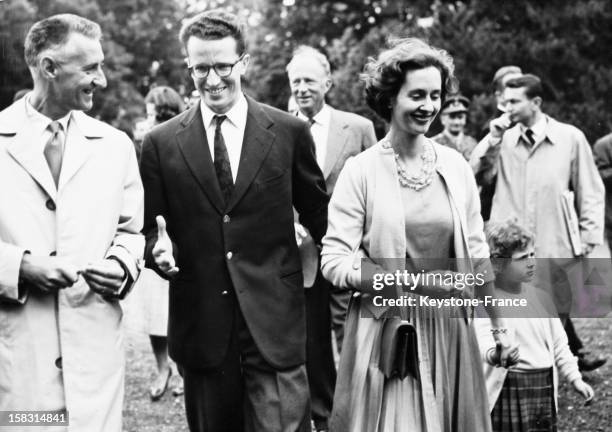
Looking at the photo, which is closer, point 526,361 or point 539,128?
point 526,361

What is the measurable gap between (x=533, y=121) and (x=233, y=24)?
343cm

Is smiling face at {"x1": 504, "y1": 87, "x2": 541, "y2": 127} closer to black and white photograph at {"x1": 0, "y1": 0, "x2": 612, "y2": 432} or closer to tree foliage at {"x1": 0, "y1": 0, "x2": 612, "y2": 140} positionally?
black and white photograph at {"x1": 0, "y1": 0, "x2": 612, "y2": 432}

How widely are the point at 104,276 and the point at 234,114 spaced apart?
47.6 inches

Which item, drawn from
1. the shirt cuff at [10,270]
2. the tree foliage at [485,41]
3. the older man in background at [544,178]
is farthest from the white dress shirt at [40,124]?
the tree foliage at [485,41]

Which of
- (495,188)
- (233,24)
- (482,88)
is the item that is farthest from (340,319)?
(482,88)

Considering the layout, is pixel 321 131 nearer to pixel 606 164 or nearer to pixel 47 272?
pixel 606 164

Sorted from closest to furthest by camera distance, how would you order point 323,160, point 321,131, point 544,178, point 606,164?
1. point 323,160
2. point 321,131
3. point 544,178
4. point 606,164

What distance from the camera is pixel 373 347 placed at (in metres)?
4.13

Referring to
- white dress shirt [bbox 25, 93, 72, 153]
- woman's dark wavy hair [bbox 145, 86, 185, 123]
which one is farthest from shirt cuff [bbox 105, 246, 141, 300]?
woman's dark wavy hair [bbox 145, 86, 185, 123]

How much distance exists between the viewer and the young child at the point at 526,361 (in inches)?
207

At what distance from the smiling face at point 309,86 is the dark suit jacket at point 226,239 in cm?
238

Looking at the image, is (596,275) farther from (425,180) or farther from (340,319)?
(425,180)

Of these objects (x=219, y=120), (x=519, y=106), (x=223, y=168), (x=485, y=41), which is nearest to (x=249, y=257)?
(x=223, y=168)

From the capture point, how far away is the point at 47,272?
3.63 m
